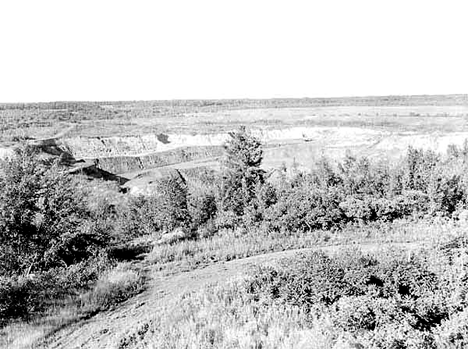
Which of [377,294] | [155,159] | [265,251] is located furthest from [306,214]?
[155,159]

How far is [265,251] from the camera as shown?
56.0ft

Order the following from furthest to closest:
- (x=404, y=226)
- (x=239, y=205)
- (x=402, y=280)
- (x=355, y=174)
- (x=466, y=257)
Answer: (x=355, y=174)
(x=239, y=205)
(x=404, y=226)
(x=466, y=257)
(x=402, y=280)

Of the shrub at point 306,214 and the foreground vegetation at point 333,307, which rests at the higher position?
the foreground vegetation at point 333,307

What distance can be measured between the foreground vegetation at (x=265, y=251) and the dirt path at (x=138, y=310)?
537 mm

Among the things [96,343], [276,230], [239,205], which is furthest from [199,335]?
[239,205]

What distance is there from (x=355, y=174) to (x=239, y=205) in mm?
10322

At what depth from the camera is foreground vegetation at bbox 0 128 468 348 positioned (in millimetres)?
9047

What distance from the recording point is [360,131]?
9194cm

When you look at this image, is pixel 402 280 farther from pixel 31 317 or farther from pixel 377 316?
pixel 31 317

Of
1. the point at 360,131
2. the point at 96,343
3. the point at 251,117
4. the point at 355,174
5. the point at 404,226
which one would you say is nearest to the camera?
the point at 96,343

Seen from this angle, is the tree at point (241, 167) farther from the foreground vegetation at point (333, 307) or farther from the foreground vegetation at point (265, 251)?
the foreground vegetation at point (333, 307)

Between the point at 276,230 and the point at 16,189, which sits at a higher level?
the point at 16,189

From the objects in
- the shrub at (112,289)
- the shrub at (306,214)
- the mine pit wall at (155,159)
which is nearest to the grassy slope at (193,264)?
the shrub at (112,289)

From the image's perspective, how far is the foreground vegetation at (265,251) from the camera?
9.05 meters
